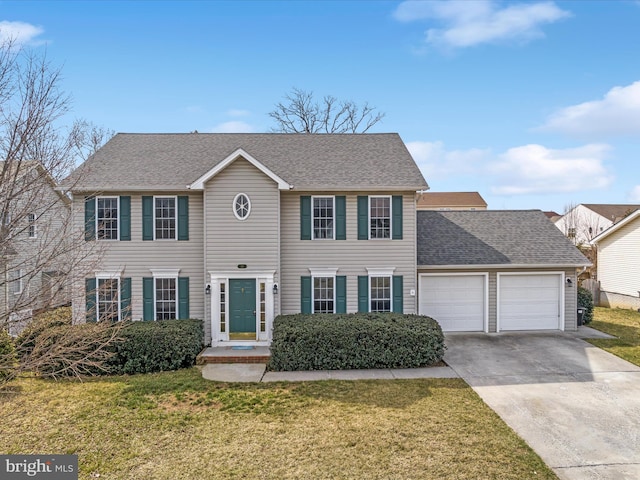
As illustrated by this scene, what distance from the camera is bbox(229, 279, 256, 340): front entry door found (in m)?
11.8

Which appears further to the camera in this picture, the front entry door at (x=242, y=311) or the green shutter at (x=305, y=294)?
the green shutter at (x=305, y=294)

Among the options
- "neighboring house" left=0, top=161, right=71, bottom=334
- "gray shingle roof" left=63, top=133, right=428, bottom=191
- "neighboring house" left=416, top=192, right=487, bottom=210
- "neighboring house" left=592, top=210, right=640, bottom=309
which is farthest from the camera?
"neighboring house" left=416, top=192, right=487, bottom=210

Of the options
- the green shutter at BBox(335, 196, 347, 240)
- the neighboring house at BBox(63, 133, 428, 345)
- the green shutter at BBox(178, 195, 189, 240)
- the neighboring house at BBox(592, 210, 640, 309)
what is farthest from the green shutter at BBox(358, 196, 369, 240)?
the neighboring house at BBox(592, 210, 640, 309)

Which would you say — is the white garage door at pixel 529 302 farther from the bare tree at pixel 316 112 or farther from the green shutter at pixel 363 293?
the bare tree at pixel 316 112

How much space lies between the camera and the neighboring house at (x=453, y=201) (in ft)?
159

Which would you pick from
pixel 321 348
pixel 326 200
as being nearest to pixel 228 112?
pixel 326 200

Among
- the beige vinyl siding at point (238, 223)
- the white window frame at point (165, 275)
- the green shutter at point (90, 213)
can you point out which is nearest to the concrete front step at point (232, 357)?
the white window frame at point (165, 275)

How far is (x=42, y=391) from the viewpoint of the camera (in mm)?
8859

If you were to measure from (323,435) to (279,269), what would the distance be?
20.7 feet

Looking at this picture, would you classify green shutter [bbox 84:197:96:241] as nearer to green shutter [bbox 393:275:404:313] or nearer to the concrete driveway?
green shutter [bbox 393:275:404:313]

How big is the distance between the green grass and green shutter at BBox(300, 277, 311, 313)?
984 centimetres

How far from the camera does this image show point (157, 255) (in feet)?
40.5

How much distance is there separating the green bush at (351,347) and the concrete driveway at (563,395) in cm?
122

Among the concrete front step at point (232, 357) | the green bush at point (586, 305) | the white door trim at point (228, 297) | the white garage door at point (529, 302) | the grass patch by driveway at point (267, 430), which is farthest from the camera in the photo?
the green bush at point (586, 305)
